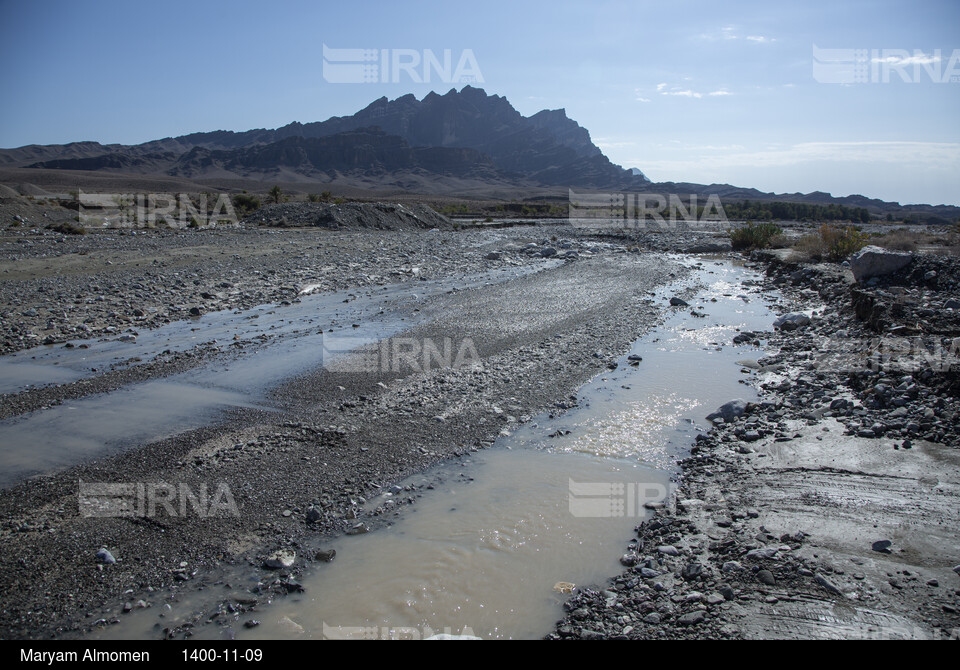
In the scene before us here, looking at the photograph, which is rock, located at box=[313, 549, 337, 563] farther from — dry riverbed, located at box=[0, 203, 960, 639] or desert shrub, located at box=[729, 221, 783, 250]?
desert shrub, located at box=[729, 221, 783, 250]

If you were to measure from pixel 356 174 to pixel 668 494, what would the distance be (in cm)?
16704

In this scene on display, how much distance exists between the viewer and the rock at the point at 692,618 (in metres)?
3.98

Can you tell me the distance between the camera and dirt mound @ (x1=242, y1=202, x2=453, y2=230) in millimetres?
36062

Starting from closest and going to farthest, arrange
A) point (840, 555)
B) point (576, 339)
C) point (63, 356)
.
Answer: point (840, 555), point (63, 356), point (576, 339)

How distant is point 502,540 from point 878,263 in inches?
606

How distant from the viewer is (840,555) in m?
4.66

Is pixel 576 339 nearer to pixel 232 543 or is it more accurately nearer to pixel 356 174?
pixel 232 543

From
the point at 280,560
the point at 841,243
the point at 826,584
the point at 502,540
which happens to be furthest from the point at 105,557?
the point at 841,243

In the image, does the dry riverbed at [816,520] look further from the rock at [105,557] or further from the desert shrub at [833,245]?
the desert shrub at [833,245]

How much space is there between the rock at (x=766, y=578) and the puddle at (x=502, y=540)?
1.14 metres

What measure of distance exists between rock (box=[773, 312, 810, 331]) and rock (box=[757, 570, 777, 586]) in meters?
10.4

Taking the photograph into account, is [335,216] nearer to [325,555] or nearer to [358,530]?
[358,530]

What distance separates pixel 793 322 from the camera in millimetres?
13391
